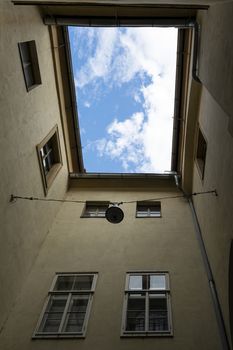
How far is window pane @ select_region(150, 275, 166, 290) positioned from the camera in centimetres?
1002

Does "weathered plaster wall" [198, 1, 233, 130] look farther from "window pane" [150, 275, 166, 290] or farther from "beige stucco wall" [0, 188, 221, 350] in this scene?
"window pane" [150, 275, 166, 290]

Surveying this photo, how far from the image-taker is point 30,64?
39.7ft

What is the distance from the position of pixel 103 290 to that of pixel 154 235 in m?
2.85

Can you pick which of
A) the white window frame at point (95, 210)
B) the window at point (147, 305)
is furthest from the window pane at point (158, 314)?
the white window frame at point (95, 210)

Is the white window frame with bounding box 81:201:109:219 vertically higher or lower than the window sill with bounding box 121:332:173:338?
higher

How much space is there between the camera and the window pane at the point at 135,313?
8751 millimetres

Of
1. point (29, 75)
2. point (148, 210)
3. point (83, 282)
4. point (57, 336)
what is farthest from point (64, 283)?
point (29, 75)

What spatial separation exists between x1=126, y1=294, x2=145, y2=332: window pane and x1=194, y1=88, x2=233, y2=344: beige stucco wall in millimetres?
1794

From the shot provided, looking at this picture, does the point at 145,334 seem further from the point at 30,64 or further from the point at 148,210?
the point at 30,64

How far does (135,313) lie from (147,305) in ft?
1.16

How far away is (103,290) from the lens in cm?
996

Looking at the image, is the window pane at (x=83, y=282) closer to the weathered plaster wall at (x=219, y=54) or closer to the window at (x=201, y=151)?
the window at (x=201, y=151)

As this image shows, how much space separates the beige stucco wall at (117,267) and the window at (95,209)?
297 millimetres

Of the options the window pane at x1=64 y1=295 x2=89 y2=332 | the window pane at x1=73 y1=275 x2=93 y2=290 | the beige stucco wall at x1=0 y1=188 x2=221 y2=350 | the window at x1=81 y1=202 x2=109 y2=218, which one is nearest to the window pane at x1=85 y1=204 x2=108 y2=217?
the window at x1=81 y1=202 x2=109 y2=218
